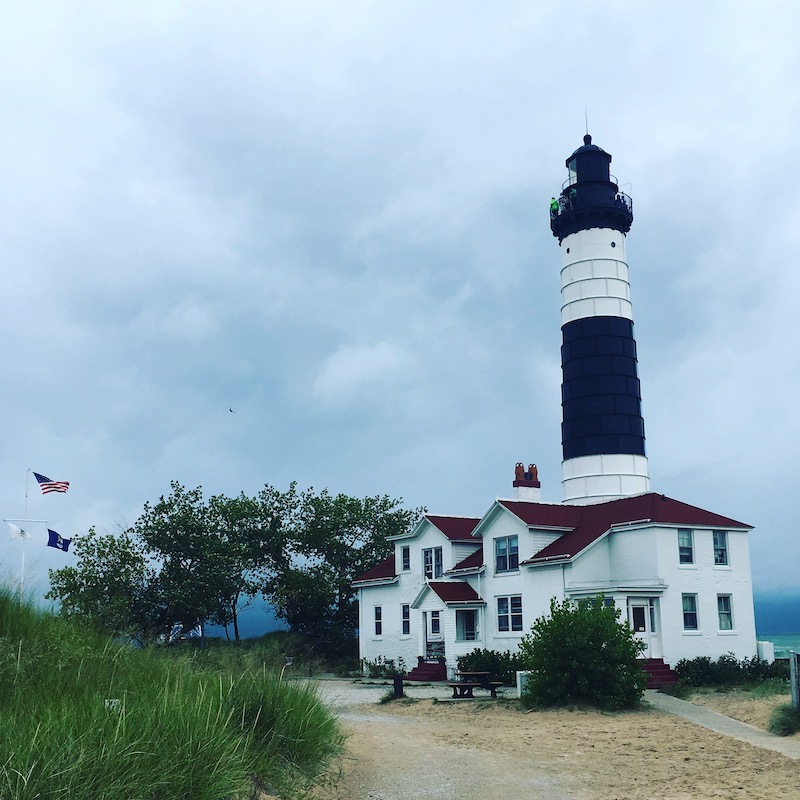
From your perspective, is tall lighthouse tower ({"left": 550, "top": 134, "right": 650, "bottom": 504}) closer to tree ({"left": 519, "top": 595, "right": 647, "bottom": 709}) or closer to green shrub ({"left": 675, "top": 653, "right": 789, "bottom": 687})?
green shrub ({"left": 675, "top": 653, "right": 789, "bottom": 687})

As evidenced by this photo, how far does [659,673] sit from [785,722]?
10.3 metres

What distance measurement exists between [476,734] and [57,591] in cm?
2861

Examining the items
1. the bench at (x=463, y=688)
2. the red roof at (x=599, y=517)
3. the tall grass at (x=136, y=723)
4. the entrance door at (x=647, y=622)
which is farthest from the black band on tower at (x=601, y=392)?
the tall grass at (x=136, y=723)

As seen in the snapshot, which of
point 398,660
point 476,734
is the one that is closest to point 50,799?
point 476,734

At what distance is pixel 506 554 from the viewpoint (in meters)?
34.8

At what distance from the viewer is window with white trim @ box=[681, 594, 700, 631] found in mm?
30875

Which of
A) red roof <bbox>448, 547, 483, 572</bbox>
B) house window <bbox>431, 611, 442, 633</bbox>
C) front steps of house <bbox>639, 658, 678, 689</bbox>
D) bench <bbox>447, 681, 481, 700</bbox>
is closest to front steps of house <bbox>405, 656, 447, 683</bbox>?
house window <bbox>431, 611, 442, 633</bbox>

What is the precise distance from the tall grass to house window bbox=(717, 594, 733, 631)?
22889mm

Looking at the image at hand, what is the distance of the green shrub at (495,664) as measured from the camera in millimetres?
29812

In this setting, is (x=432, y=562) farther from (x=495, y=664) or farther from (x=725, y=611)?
(x=725, y=611)

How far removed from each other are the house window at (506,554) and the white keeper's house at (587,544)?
0.05 meters

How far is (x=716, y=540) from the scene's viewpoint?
32.6m

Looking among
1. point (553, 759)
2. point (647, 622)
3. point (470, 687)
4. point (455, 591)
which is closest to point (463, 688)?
point (470, 687)

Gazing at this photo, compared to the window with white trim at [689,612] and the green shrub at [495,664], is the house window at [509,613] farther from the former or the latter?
the window with white trim at [689,612]
